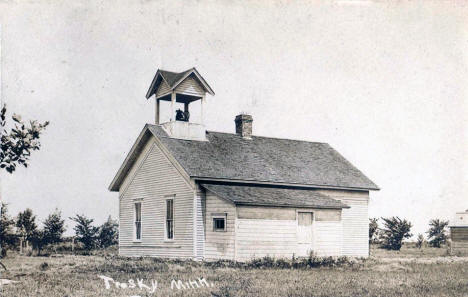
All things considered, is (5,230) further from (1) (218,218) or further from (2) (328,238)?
(2) (328,238)

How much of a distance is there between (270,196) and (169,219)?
185 inches

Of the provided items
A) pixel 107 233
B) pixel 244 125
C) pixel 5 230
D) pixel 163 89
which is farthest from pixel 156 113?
pixel 107 233

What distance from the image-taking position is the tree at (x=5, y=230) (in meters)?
25.6

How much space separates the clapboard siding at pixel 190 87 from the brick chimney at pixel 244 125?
12.1ft

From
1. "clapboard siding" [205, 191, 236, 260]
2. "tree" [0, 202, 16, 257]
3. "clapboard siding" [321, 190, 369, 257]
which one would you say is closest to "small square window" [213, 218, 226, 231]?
"clapboard siding" [205, 191, 236, 260]

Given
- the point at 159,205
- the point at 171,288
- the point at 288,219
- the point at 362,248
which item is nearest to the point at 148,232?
the point at 159,205

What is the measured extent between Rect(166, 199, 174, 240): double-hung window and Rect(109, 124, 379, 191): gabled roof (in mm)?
2330

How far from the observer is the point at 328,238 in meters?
26.2

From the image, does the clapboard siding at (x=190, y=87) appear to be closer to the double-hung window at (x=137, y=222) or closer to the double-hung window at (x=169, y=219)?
the double-hung window at (x=169, y=219)

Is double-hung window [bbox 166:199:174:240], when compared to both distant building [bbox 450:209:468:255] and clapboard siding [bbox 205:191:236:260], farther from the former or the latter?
distant building [bbox 450:209:468:255]

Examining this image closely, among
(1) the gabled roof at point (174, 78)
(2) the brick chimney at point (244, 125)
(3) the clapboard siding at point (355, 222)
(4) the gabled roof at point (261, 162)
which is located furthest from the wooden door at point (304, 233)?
(1) the gabled roof at point (174, 78)

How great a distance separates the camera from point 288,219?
2483 cm

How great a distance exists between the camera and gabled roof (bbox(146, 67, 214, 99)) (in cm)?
2733

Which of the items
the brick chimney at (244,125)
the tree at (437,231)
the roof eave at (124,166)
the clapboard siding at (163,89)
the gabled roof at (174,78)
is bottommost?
the tree at (437,231)
